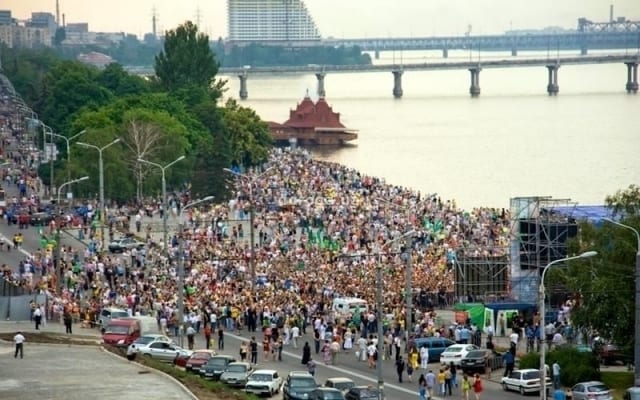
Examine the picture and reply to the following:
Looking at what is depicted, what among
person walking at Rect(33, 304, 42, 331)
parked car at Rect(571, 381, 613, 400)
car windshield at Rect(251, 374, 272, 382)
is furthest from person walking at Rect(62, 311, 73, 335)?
parked car at Rect(571, 381, 613, 400)

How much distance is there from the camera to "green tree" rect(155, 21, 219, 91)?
11600 cm

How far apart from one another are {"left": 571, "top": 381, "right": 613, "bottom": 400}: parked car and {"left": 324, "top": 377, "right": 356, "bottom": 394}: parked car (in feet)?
13.9

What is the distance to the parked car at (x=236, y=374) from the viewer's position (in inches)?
1427

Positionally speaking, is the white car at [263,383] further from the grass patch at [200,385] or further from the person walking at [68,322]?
the person walking at [68,322]

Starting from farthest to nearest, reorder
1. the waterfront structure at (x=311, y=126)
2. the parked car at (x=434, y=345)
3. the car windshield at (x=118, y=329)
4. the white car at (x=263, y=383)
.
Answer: the waterfront structure at (x=311, y=126)
the car windshield at (x=118, y=329)
the parked car at (x=434, y=345)
the white car at (x=263, y=383)

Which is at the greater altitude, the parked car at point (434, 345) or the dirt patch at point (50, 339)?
the dirt patch at point (50, 339)

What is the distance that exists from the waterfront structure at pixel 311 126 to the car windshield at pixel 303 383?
99750 millimetres

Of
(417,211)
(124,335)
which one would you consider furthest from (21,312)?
(417,211)

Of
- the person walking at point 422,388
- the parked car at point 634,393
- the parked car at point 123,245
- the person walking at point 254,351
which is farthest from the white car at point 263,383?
the parked car at point 123,245

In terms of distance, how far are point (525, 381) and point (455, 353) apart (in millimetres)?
3148

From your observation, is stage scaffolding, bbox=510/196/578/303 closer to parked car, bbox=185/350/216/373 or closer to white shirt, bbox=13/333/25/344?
parked car, bbox=185/350/216/373

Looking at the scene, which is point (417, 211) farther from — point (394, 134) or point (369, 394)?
point (394, 134)

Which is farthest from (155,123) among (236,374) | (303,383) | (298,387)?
(298,387)

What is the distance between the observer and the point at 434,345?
41.3 meters
